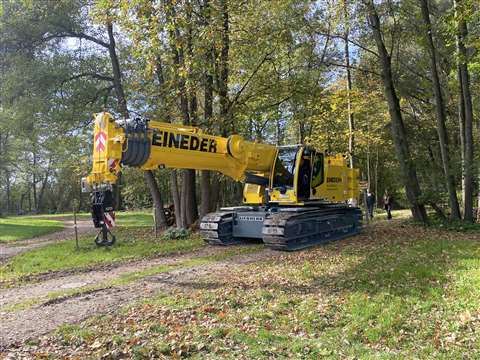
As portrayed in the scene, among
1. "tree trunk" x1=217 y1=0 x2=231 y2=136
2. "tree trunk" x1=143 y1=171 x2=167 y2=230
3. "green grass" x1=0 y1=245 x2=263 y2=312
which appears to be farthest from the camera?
"tree trunk" x1=143 y1=171 x2=167 y2=230

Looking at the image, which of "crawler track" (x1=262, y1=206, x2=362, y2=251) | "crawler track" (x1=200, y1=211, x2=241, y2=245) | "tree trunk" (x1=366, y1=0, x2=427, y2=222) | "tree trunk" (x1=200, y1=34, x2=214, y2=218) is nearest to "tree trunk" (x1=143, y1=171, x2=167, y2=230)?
"tree trunk" (x1=200, y1=34, x2=214, y2=218)

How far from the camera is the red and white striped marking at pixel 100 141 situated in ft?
24.7

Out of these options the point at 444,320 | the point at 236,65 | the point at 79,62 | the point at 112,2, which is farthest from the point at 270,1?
the point at 444,320

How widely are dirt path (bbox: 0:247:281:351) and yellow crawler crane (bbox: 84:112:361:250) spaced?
3.99 feet

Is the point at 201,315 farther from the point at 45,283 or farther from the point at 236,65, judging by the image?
the point at 236,65

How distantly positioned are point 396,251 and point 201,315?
6.24 metres

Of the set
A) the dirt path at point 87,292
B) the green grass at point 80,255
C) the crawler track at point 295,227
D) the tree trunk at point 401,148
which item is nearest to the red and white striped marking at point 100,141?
the dirt path at point 87,292

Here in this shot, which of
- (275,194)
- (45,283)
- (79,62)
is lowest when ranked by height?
(45,283)

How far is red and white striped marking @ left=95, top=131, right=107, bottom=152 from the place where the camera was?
752 cm

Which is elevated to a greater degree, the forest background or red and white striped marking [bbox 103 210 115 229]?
the forest background

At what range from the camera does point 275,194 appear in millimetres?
12133

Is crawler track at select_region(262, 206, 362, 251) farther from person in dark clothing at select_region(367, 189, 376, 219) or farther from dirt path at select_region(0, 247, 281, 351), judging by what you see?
person in dark clothing at select_region(367, 189, 376, 219)

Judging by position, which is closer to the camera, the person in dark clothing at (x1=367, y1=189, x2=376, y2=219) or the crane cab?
the crane cab

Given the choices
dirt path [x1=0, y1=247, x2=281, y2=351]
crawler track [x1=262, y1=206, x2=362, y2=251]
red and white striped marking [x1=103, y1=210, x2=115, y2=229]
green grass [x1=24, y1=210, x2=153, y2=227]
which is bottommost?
dirt path [x1=0, y1=247, x2=281, y2=351]
